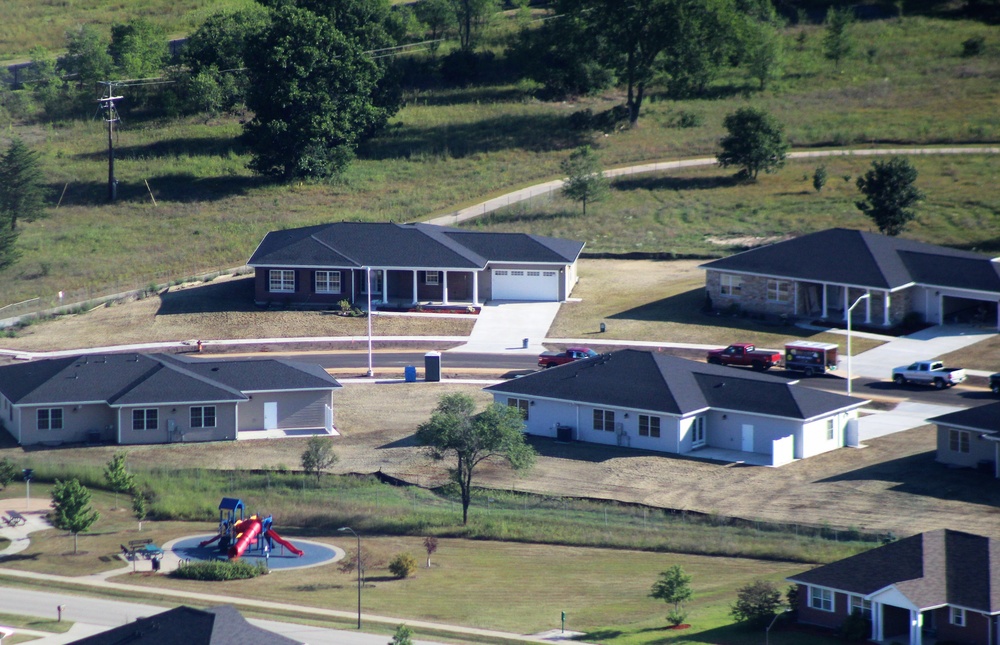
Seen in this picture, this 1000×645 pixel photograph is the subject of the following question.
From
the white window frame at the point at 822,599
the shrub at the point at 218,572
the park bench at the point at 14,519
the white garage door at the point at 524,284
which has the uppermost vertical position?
the white garage door at the point at 524,284

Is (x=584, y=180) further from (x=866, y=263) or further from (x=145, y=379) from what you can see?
(x=145, y=379)

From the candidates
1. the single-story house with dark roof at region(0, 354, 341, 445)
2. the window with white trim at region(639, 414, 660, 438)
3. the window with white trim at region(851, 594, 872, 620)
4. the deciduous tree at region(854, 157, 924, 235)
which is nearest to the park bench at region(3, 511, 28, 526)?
the single-story house with dark roof at region(0, 354, 341, 445)

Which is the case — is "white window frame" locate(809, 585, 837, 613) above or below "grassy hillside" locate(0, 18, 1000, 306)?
below

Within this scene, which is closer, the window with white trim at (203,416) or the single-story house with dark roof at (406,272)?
the window with white trim at (203,416)

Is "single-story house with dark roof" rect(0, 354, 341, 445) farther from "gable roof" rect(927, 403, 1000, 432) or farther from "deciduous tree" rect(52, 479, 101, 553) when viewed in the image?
"gable roof" rect(927, 403, 1000, 432)

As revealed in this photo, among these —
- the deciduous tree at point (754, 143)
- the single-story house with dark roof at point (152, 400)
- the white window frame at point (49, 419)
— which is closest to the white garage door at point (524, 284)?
the single-story house with dark roof at point (152, 400)

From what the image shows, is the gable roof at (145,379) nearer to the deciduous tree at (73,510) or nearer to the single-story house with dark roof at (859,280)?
the deciduous tree at (73,510)

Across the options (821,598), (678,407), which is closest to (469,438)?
(678,407)
